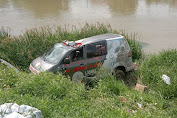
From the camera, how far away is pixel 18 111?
12.6 ft

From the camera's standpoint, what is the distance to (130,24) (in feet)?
52.7

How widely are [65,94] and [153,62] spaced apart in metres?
4.09

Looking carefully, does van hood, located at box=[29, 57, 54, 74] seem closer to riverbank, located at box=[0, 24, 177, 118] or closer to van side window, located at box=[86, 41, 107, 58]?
riverbank, located at box=[0, 24, 177, 118]

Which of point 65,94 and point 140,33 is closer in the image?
point 65,94

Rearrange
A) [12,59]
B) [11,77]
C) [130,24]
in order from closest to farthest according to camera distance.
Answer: [11,77] → [12,59] → [130,24]

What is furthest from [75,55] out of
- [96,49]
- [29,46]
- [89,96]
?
[29,46]

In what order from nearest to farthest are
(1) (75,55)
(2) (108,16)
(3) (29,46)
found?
(1) (75,55)
(3) (29,46)
(2) (108,16)

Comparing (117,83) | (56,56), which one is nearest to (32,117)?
(117,83)

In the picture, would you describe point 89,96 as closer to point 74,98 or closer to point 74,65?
point 74,98

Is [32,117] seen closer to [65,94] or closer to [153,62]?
[65,94]

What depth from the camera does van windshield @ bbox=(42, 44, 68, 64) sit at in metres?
6.76

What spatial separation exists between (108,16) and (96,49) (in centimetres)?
1180

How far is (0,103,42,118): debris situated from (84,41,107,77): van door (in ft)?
10.7

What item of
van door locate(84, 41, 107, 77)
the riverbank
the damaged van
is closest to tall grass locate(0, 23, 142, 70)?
the damaged van
